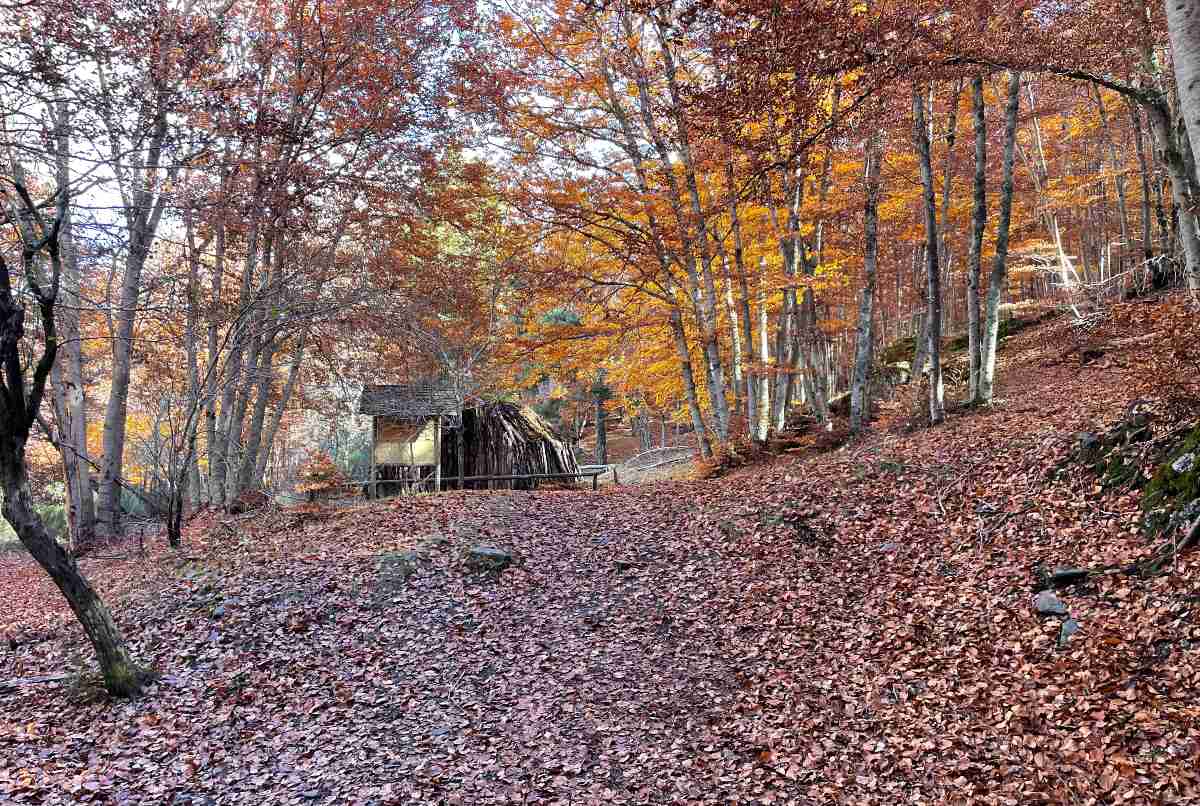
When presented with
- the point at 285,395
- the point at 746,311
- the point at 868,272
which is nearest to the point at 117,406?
the point at 285,395

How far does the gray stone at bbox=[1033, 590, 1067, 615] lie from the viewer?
5.29 metres

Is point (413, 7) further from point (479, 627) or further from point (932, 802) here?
point (932, 802)

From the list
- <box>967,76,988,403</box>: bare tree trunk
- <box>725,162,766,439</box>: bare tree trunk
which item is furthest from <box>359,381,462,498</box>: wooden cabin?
<box>967,76,988,403</box>: bare tree trunk

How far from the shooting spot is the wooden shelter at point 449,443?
15.7 meters

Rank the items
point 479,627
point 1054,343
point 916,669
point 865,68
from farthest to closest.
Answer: point 1054,343 → point 479,627 → point 865,68 → point 916,669

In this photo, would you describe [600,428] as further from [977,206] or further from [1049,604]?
[1049,604]

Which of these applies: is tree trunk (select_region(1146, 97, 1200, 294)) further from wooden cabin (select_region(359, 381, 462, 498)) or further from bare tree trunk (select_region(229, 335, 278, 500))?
bare tree trunk (select_region(229, 335, 278, 500))

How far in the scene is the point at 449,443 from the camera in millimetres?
17266

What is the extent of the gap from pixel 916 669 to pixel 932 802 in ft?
4.87

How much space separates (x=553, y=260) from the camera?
47.5 feet

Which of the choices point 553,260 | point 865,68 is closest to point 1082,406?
point 865,68

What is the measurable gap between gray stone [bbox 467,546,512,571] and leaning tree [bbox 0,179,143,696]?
153 inches

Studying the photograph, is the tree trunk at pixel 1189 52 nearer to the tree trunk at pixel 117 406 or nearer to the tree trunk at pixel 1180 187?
the tree trunk at pixel 1180 187

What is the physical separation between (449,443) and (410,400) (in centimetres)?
210
